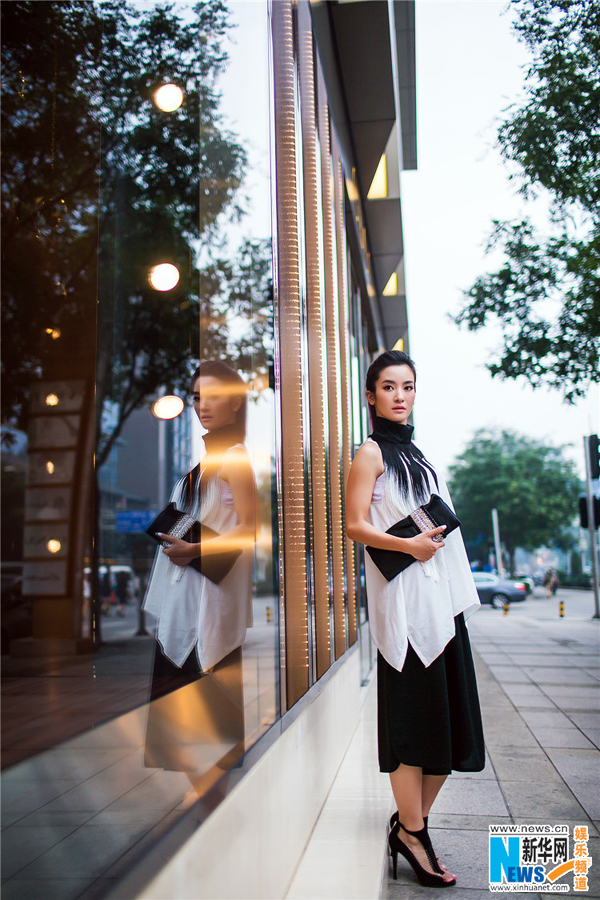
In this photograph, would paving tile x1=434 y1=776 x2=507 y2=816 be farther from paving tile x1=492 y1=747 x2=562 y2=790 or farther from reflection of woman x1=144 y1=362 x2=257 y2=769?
reflection of woman x1=144 y1=362 x2=257 y2=769

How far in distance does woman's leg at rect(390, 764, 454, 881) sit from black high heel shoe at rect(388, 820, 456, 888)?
1 cm

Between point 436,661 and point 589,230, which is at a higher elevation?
point 589,230

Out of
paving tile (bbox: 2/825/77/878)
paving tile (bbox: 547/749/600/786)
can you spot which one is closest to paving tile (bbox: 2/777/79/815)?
paving tile (bbox: 2/825/77/878)

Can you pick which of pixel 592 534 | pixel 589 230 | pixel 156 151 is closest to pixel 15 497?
pixel 156 151

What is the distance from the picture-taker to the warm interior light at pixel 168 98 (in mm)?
8055

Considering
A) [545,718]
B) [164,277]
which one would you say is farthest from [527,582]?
[545,718]

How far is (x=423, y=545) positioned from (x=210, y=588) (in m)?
0.72

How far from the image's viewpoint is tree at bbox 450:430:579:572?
48156mm

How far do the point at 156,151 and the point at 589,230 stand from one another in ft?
17.6

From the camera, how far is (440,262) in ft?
34.4

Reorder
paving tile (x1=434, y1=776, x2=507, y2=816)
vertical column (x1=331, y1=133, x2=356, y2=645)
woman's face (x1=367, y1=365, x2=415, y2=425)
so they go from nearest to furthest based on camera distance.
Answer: woman's face (x1=367, y1=365, x2=415, y2=425) → paving tile (x1=434, y1=776, x2=507, y2=816) → vertical column (x1=331, y1=133, x2=356, y2=645)

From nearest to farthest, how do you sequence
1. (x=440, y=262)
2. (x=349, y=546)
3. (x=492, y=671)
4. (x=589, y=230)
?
(x=349, y=546) → (x=589, y=230) → (x=492, y=671) → (x=440, y=262)

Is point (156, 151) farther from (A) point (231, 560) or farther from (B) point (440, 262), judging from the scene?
(A) point (231, 560)

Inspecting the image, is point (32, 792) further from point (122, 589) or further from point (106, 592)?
point (122, 589)
